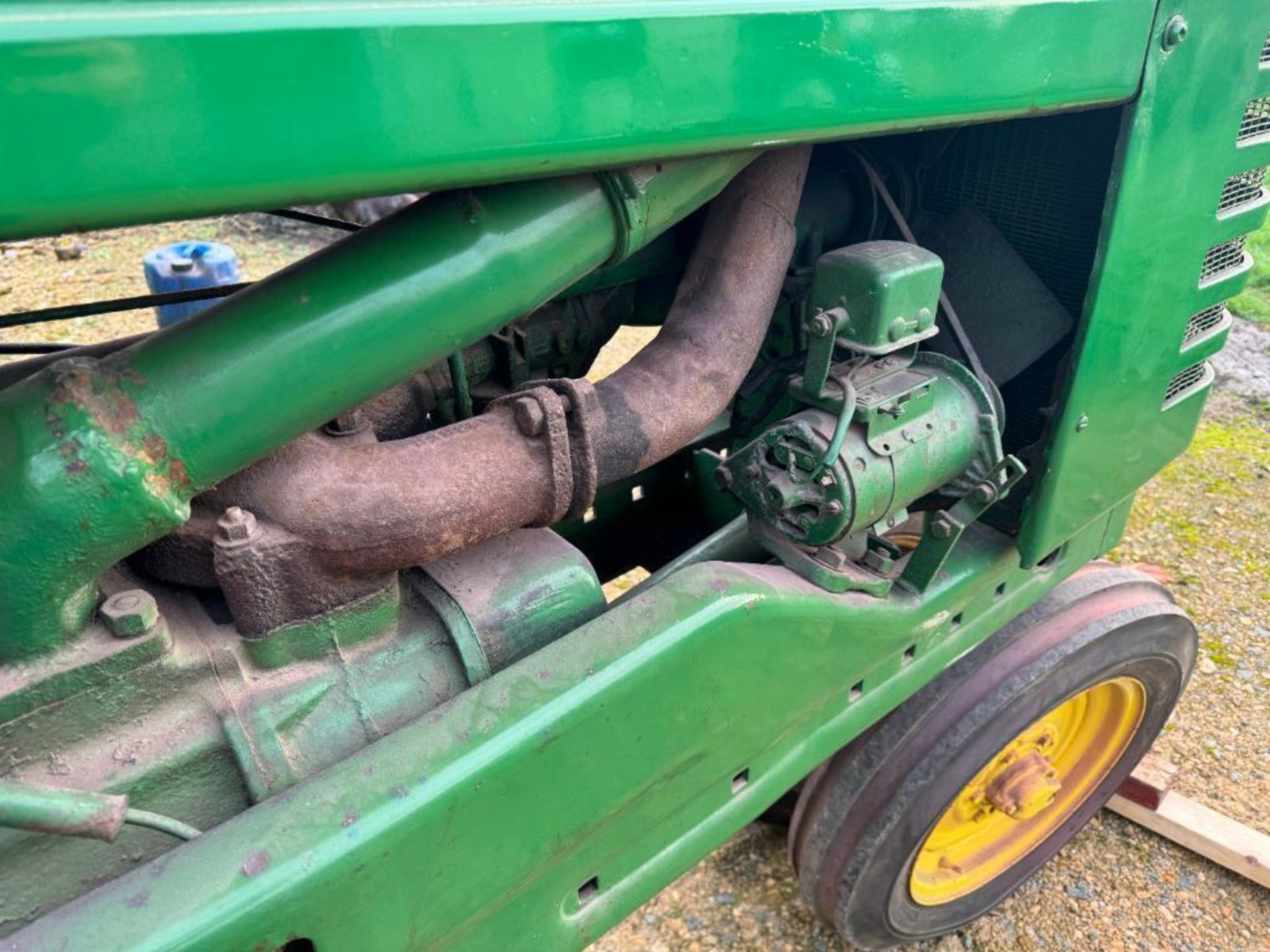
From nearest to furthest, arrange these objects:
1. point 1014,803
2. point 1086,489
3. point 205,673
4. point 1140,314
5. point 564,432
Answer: point 205,673 < point 564,432 < point 1140,314 < point 1086,489 < point 1014,803

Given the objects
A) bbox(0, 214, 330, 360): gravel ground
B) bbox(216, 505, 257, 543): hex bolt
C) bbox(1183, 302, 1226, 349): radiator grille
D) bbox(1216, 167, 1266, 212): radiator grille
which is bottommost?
bbox(0, 214, 330, 360): gravel ground

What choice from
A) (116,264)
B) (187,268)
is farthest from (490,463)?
(116,264)

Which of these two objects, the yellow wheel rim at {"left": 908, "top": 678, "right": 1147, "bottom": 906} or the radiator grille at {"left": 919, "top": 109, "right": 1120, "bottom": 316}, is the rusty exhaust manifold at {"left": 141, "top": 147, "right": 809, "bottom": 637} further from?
the yellow wheel rim at {"left": 908, "top": 678, "right": 1147, "bottom": 906}

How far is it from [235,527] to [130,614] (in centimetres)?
13

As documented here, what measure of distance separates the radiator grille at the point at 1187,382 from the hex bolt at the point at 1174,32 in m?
0.59

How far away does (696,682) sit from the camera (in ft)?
3.94

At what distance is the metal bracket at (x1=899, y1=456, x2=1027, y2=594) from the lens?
4.74 ft

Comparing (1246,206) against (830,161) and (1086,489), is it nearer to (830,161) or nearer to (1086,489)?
(1086,489)

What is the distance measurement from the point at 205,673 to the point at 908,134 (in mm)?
1393

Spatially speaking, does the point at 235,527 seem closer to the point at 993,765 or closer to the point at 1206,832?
the point at 993,765

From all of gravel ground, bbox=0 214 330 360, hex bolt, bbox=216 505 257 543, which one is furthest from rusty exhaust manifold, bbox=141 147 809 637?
gravel ground, bbox=0 214 330 360

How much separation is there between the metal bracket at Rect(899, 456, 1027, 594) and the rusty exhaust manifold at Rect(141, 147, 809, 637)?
0.40 metres

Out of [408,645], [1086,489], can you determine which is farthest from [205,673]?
[1086,489]

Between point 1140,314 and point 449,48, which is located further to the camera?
point 1140,314
